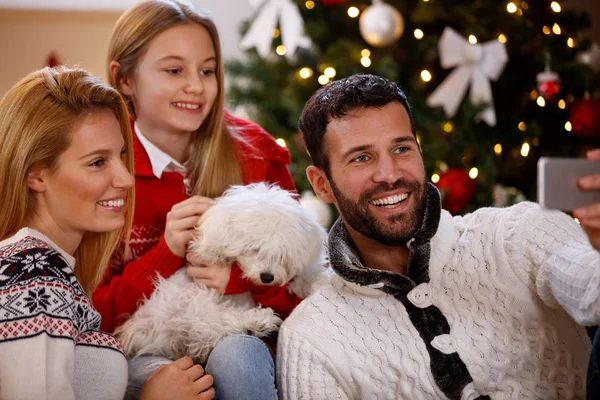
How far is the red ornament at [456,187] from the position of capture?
326cm

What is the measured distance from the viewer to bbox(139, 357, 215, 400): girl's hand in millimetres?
1704

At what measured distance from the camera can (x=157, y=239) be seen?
7.30 feet

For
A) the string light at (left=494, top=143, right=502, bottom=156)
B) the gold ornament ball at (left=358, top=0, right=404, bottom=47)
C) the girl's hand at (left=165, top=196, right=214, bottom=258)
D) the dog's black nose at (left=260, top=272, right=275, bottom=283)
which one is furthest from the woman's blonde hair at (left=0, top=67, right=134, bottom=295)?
the string light at (left=494, top=143, right=502, bottom=156)

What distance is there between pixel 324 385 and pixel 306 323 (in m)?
0.16

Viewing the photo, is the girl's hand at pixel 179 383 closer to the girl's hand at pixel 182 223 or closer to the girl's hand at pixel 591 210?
the girl's hand at pixel 182 223

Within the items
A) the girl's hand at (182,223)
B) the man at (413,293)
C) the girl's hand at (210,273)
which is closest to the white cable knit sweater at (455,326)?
the man at (413,293)

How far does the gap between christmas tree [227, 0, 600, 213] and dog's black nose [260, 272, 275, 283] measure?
59.9 inches

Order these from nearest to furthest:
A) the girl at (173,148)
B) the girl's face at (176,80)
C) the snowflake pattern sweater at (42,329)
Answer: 1. the snowflake pattern sweater at (42,329)
2. the girl at (173,148)
3. the girl's face at (176,80)

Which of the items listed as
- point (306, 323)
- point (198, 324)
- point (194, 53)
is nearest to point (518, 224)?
point (306, 323)

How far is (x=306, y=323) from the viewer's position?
177 centimetres

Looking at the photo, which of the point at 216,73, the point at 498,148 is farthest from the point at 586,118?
the point at 216,73

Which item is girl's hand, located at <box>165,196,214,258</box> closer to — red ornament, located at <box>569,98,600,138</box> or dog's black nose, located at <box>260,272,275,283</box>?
dog's black nose, located at <box>260,272,275,283</box>

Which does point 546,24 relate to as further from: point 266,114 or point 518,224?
point 518,224

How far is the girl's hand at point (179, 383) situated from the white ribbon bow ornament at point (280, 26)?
1964 millimetres
